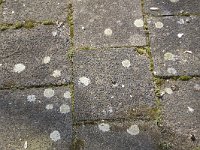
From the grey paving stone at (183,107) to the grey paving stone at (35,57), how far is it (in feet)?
2.43

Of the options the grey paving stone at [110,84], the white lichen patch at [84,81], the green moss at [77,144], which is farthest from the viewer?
the white lichen patch at [84,81]

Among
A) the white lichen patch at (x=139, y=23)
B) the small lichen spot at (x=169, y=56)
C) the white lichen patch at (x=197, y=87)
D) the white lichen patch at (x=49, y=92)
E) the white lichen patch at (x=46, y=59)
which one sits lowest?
the white lichen patch at (x=197, y=87)

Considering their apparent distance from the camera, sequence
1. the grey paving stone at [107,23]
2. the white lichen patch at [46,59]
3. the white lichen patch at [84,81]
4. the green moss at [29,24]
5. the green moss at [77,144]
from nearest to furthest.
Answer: the green moss at [77,144]
the white lichen patch at [84,81]
the white lichen patch at [46,59]
the grey paving stone at [107,23]
the green moss at [29,24]

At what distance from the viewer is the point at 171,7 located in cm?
326

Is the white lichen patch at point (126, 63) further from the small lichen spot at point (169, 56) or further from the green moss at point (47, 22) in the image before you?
the green moss at point (47, 22)

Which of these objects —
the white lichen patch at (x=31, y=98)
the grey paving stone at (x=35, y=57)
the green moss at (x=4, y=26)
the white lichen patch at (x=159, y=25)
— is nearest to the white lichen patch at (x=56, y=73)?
the grey paving stone at (x=35, y=57)

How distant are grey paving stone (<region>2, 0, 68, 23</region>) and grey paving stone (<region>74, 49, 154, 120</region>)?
461 mm

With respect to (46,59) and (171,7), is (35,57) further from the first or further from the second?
(171,7)

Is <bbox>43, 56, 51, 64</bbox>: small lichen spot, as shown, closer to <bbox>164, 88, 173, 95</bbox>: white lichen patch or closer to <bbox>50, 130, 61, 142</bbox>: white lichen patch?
<bbox>50, 130, 61, 142</bbox>: white lichen patch

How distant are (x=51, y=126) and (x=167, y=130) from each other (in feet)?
2.54

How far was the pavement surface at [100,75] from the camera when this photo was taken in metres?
2.62

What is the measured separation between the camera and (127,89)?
9.25 feet

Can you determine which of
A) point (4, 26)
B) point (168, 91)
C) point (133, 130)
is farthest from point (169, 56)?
point (4, 26)

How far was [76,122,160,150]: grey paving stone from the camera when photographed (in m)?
2.56
